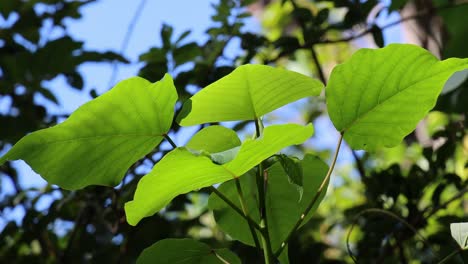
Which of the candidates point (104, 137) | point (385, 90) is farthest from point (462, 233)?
point (104, 137)

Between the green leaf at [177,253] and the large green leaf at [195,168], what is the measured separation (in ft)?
0.27

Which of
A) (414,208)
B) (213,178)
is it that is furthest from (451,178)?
(213,178)

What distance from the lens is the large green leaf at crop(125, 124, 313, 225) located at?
0.59 metres

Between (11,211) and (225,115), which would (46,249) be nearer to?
(11,211)

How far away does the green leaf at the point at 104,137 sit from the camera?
0.67 m

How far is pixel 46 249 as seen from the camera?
1.48m

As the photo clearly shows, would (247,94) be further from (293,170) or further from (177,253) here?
(177,253)

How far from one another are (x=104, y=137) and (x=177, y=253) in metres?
0.18

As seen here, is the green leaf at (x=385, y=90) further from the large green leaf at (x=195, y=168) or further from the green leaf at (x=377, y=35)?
the green leaf at (x=377, y=35)

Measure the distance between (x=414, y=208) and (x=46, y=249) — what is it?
89 cm

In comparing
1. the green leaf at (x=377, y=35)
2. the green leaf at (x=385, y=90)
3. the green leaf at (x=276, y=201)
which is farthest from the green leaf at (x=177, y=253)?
the green leaf at (x=377, y=35)

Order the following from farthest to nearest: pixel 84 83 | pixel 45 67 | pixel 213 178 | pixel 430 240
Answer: pixel 84 83, pixel 45 67, pixel 430 240, pixel 213 178

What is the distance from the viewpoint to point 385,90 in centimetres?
70

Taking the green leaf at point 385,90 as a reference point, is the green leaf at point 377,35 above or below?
below
